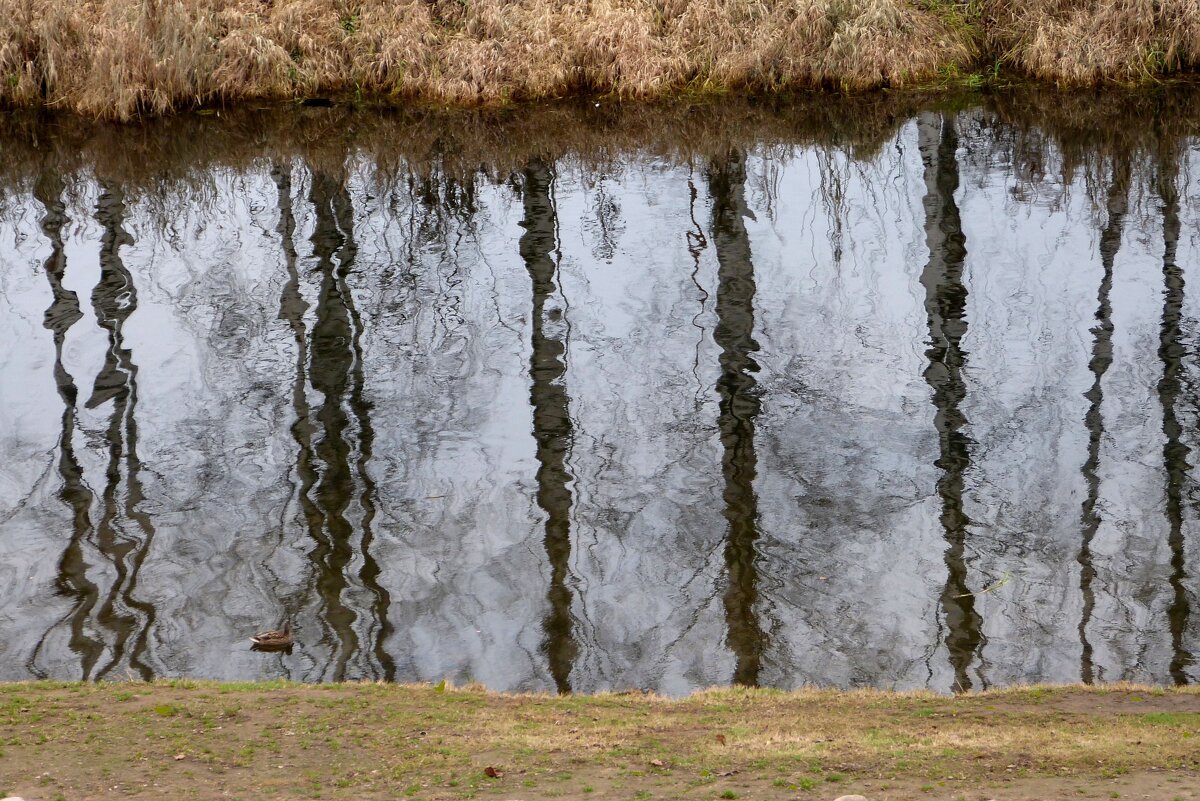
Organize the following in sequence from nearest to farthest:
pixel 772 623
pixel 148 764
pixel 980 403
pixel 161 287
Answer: pixel 148 764 → pixel 772 623 → pixel 980 403 → pixel 161 287

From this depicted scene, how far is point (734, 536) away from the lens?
32.8 feet

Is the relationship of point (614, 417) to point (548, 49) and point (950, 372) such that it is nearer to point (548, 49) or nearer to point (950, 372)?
point (950, 372)

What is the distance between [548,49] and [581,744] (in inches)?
696

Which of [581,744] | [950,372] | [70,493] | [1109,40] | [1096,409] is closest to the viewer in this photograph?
[581,744]

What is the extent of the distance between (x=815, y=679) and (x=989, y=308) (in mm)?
6456

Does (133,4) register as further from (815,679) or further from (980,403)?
(815,679)

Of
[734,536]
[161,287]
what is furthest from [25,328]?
[734,536]

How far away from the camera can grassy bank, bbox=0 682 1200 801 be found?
5520 millimetres

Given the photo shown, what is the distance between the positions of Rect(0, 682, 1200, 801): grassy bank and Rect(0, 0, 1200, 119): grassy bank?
16.3m

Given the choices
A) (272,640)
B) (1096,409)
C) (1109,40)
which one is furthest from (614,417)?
(1109,40)

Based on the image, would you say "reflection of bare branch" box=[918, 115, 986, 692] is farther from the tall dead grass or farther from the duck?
the duck

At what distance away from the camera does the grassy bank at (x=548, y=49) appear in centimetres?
2170

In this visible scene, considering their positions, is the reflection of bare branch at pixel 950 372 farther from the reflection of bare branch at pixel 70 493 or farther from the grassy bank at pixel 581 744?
the reflection of bare branch at pixel 70 493

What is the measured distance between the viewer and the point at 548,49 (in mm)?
22250
